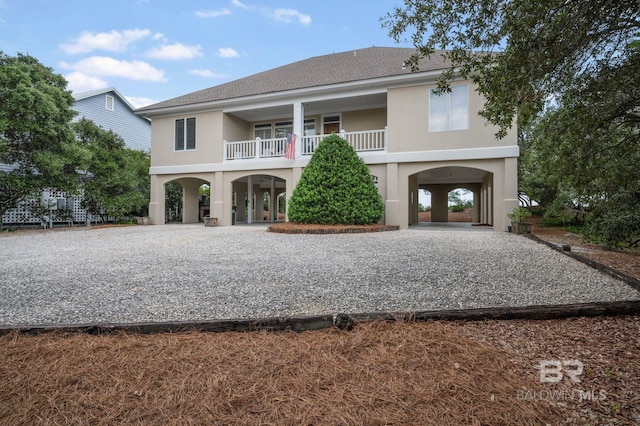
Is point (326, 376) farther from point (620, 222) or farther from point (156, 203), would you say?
point (156, 203)

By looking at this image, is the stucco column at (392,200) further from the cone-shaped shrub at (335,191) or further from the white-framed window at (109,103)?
the white-framed window at (109,103)

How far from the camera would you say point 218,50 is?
18500 millimetres

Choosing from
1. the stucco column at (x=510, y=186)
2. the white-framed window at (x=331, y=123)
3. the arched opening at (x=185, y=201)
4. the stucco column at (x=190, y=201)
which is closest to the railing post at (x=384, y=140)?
the white-framed window at (x=331, y=123)

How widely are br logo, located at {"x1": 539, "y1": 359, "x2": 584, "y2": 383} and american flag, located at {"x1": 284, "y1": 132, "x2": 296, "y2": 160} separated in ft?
38.7

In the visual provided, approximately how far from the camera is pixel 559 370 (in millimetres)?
2070

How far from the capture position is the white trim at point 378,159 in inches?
455

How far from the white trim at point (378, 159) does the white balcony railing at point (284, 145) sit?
37 centimetres

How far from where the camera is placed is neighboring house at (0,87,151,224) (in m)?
15.5

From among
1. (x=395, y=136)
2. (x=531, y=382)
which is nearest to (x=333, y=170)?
(x=395, y=136)

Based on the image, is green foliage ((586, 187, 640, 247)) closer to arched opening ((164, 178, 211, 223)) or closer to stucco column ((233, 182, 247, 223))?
arched opening ((164, 178, 211, 223))

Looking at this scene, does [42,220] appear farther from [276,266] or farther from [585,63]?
[585,63]

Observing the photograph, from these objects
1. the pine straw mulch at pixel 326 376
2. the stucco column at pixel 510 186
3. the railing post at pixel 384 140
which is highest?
the railing post at pixel 384 140

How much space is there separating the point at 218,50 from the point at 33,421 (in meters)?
20.0

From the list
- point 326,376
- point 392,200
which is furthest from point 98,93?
point 326,376
